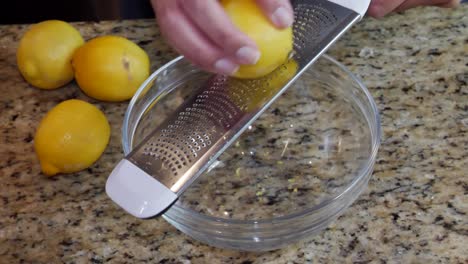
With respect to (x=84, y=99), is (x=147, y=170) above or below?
above

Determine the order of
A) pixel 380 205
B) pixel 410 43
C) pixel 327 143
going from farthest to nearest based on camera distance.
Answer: pixel 410 43
pixel 327 143
pixel 380 205

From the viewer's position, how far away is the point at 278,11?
0.82m

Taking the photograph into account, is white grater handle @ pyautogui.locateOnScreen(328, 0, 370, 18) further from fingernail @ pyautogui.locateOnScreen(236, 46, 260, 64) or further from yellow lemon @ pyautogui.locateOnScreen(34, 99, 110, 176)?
yellow lemon @ pyautogui.locateOnScreen(34, 99, 110, 176)

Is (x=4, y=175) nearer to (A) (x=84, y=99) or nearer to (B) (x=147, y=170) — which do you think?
(A) (x=84, y=99)

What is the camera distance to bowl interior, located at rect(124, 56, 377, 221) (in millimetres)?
991

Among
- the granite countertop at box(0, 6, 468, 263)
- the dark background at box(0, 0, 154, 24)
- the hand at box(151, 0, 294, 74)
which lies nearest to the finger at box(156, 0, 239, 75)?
the hand at box(151, 0, 294, 74)

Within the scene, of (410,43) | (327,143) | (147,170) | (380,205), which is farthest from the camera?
(410,43)

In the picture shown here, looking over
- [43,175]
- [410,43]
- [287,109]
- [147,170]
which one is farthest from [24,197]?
[410,43]

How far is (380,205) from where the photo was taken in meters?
0.98

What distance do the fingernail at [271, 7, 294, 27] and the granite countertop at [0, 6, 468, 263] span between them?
341mm

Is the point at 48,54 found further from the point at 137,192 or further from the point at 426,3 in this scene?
the point at 426,3

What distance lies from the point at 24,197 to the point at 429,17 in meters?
0.95

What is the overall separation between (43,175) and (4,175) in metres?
0.07

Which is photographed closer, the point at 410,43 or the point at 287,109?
the point at 287,109
